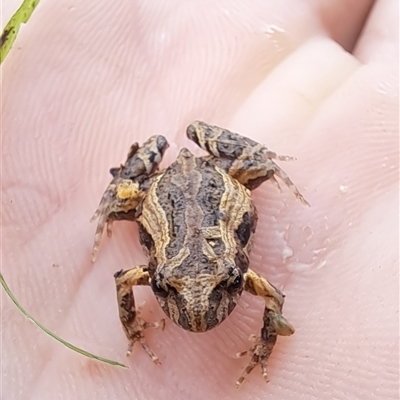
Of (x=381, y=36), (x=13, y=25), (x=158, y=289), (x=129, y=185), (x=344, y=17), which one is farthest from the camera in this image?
(x=344, y=17)

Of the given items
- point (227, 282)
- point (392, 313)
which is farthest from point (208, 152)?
point (392, 313)

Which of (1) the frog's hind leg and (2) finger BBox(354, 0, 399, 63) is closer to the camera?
(1) the frog's hind leg

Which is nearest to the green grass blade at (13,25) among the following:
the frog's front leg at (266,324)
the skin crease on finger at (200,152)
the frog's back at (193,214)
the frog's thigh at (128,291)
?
the skin crease on finger at (200,152)

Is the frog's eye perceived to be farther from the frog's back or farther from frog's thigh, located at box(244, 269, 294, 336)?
frog's thigh, located at box(244, 269, 294, 336)

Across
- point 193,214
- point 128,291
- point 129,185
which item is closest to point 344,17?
point 129,185

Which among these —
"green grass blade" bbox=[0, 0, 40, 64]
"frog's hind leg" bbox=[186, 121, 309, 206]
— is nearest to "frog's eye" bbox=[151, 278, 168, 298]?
"frog's hind leg" bbox=[186, 121, 309, 206]

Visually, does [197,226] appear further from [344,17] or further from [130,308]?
[344,17]
